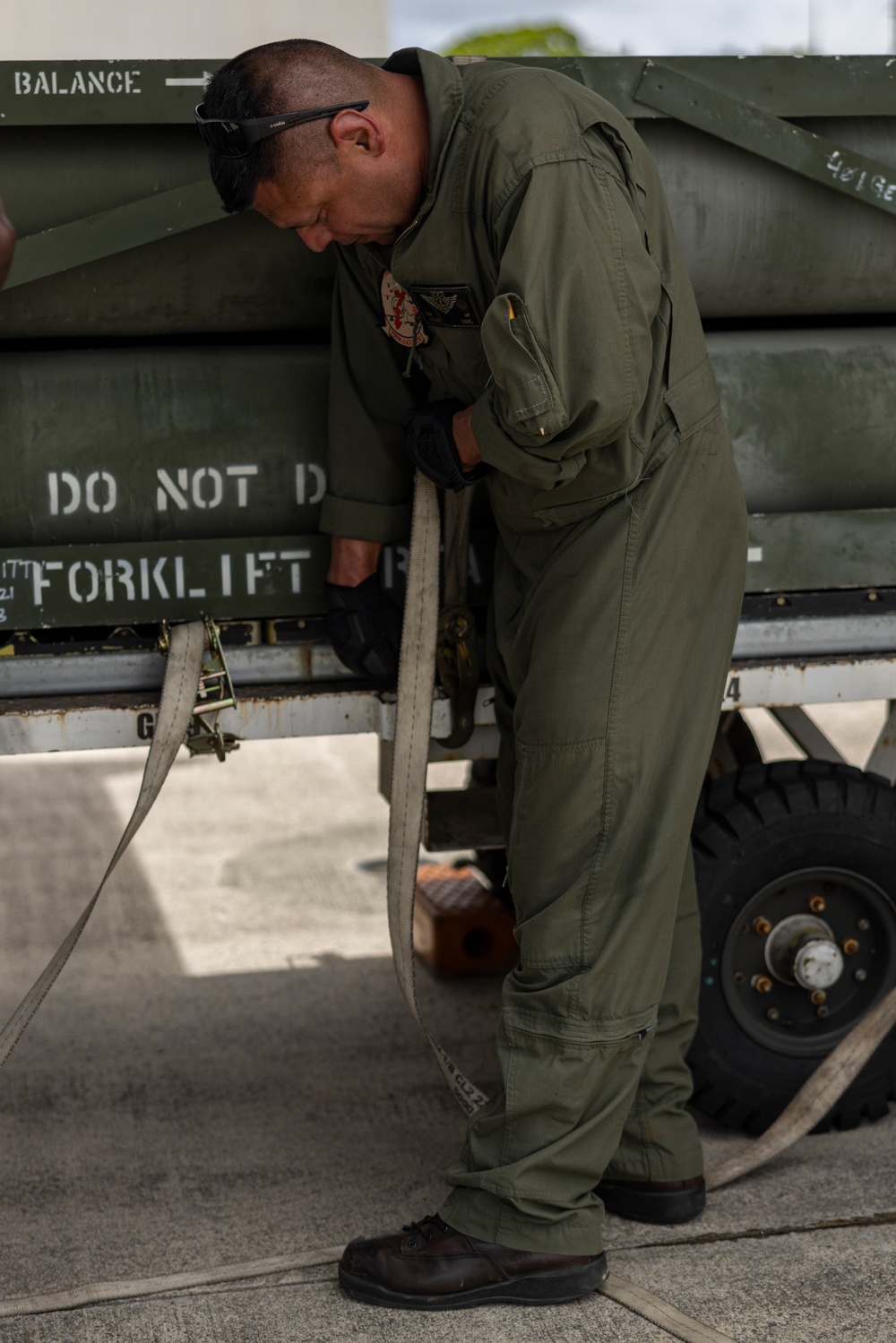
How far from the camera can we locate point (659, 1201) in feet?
8.25

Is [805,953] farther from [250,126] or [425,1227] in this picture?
[250,126]

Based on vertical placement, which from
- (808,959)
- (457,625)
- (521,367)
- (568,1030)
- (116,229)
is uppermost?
(116,229)

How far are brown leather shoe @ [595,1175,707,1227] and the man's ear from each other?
5.53ft

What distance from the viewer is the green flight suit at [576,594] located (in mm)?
2055

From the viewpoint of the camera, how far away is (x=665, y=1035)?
2551mm

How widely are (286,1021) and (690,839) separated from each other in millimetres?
1235

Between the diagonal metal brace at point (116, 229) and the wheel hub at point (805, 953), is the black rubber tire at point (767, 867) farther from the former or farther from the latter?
the diagonal metal brace at point (116, 229)

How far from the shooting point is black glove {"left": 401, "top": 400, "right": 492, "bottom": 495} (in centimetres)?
226

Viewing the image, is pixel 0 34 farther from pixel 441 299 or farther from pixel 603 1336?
pixel 603 1336

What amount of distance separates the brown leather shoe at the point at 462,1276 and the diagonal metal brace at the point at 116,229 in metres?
1.57

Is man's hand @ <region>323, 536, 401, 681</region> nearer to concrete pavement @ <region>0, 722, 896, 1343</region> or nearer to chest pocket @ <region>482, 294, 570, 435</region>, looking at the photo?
chest pocket @ <region>482, 294, 570, 435</region>

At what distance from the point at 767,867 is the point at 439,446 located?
1059mm

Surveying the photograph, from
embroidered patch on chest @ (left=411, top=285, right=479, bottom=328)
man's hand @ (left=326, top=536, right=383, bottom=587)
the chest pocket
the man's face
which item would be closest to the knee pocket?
man's hand @ (left=326, top=536, right=383, bottom=587)

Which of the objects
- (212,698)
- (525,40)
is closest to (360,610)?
(212,698)
